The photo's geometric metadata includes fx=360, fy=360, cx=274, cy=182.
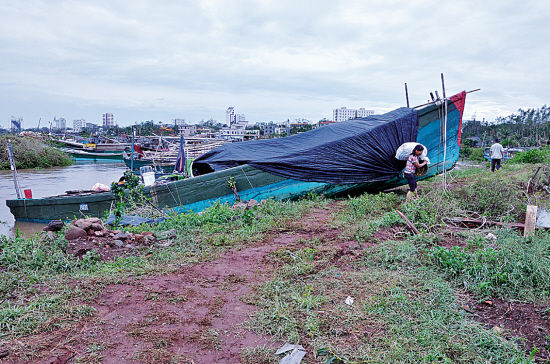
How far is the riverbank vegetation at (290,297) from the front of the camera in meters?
2.52

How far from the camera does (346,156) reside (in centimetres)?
804

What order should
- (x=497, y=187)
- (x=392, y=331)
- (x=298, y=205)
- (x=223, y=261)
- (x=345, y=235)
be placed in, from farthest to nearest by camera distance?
(x=298, y=205) → (x=497, y=187) → (x=345, y=235) → (x=223, y=261) → (x=392, y=331)

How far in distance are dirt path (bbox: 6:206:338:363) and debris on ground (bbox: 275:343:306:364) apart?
12 centimetres

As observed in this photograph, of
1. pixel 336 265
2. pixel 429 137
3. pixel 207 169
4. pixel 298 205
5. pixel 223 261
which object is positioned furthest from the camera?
pixel 207 169

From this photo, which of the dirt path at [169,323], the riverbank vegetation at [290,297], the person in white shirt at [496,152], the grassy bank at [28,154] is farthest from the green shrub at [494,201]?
the grassy bank at [28,154]

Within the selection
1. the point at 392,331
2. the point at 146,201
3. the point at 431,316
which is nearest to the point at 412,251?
the point at 431,316

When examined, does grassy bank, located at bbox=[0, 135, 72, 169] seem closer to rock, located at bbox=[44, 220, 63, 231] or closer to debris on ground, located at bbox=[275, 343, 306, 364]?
rock, located at bbox=[44, 220, 63, 231]

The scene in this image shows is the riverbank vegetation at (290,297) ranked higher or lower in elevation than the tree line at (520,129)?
lower

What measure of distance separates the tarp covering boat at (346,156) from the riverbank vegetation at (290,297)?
2816 mm

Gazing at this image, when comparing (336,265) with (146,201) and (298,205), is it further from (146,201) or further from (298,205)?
(146,201)

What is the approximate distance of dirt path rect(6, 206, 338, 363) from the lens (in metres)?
2.51

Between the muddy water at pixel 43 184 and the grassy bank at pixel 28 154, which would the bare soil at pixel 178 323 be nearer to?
the muddy water at pixel 43 184

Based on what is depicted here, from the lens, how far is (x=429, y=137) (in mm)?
8883

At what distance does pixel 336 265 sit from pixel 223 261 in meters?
1.33
